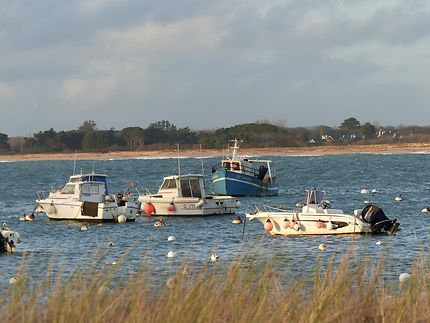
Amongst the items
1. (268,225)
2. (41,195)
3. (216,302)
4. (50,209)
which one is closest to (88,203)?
(50,209)

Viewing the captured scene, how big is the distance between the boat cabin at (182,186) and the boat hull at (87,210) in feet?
9.76

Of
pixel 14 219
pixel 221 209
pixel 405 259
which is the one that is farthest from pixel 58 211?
pixel 405 259

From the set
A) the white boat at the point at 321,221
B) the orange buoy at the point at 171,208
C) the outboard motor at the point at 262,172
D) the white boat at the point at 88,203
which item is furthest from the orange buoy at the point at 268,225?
the outboard motor at the point at 262,172

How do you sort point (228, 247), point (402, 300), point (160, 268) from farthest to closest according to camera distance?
point (228, 247) → point (160, 268) → point (402, 300)

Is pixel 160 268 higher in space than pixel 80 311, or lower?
lower

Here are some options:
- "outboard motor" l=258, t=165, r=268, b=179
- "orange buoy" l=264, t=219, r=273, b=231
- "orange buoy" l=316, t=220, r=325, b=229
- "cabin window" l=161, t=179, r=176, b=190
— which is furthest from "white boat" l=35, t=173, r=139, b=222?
"outboard motor" l=258, t=165, r=268, b=179

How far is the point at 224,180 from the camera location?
66688mm

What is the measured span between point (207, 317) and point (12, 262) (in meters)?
19.7

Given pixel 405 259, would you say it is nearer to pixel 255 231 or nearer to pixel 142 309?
pixel 255 231

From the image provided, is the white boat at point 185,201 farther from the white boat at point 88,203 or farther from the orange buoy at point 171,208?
the white boat at point 88,203

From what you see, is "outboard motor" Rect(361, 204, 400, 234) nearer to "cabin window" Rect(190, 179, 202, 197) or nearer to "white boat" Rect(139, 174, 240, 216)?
"white boat" Rect(139, 174, 240, 216)

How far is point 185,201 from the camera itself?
4850 cm

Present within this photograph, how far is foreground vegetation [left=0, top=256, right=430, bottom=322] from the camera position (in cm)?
1023

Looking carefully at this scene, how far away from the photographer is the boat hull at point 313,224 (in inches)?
1369
